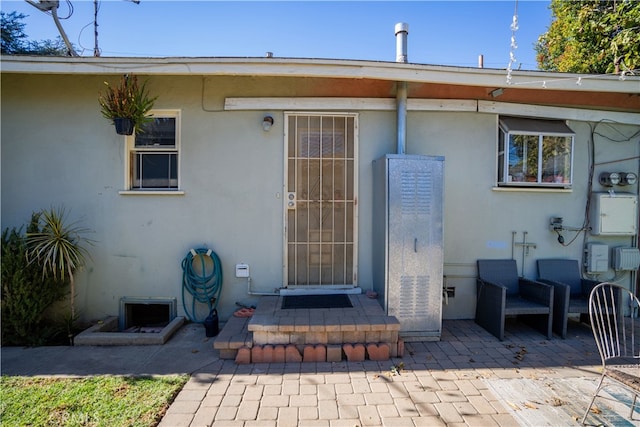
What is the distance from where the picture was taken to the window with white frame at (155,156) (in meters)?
4.39

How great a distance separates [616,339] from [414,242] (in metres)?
2.41

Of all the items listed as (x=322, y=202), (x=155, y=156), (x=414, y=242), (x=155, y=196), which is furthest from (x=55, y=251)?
(x=414, y=242)

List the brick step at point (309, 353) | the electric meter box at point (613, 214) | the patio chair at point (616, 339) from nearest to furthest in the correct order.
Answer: the patio chair at point (616, 339) < the brick step at point (309, 353) < the electric meter box at point (613, 214)

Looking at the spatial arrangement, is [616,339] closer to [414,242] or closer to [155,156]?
[414,242]

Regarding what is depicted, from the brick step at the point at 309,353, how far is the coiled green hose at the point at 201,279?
1231 mm

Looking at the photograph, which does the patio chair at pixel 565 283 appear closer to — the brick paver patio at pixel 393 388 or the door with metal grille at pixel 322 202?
the brick paver patio at pixel 393 388

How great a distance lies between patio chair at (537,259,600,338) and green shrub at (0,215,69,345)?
6306mm

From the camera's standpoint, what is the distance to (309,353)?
10.7 feet

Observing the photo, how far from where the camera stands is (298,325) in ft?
10.9

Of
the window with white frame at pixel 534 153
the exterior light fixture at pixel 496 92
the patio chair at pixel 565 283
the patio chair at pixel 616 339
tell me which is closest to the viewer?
the patio chair at pixel 616 339

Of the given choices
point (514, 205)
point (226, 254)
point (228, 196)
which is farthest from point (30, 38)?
point (514, 205)

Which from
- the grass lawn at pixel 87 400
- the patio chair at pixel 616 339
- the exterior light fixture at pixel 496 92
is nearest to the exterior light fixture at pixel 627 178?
the patio chair at pixel 616 339

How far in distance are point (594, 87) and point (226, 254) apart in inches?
213

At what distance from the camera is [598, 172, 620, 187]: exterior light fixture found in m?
4.66
